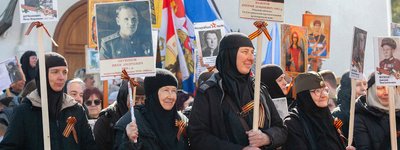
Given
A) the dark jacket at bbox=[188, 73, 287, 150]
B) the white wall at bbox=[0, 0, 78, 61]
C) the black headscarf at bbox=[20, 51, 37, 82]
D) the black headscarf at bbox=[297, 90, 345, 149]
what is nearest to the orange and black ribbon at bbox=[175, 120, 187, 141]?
the dark jacket at bbox=[188, 73, 287, 150]

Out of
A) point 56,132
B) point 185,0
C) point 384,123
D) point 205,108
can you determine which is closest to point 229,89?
point 205,108

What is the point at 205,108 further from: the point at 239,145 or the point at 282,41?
the point at 282,41

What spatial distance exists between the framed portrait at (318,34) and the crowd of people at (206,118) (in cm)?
401

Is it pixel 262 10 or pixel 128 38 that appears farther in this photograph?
pixel 128 38

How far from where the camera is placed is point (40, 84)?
20.6 feet

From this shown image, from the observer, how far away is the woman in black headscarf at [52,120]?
634 centimetres

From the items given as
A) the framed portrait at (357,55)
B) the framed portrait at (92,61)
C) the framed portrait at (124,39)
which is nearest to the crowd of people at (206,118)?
the framed portrait at (124,39)

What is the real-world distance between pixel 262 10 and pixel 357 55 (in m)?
1.65

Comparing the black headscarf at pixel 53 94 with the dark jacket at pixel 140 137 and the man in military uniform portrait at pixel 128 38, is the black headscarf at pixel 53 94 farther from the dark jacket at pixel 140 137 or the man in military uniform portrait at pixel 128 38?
the dark jacket at pixel 140 137

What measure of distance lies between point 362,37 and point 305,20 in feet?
11.9

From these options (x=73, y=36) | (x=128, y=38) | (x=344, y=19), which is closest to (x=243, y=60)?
(x=128, y=38)

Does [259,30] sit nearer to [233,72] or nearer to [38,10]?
[233,72]

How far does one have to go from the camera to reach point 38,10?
6566 mm

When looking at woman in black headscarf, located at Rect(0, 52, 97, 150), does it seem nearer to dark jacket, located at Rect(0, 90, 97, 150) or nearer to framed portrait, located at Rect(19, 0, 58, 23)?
dark jacket, located at Rect(0, 90, 97, 150)
